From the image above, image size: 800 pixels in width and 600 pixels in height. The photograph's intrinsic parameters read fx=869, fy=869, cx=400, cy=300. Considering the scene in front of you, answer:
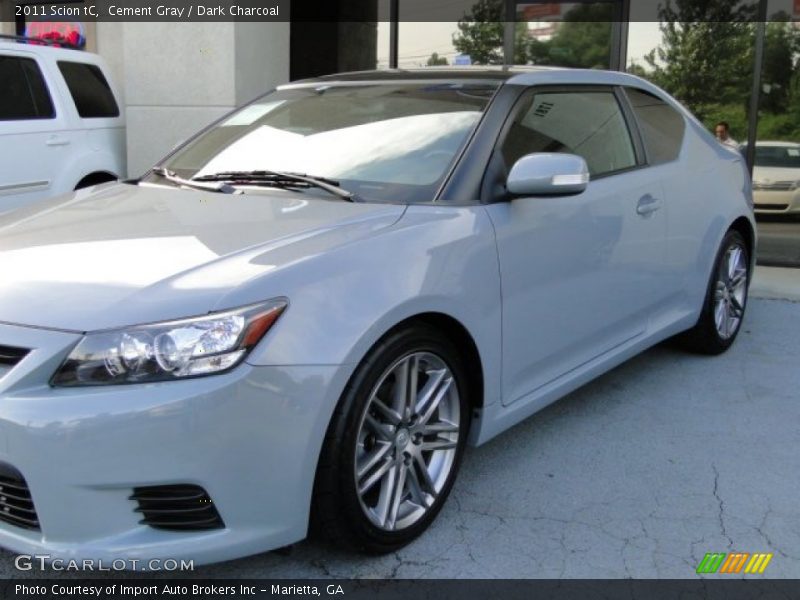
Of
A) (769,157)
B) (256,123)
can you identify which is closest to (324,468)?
(256,123)

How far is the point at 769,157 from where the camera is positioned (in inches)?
341

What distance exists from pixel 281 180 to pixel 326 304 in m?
1.08

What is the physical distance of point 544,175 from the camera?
3191 millimetres

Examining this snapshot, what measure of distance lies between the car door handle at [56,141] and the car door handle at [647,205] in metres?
5.13

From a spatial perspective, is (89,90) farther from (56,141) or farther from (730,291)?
(730,291)

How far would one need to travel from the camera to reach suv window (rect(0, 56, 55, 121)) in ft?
23.0

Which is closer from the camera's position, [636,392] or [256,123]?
[256,123]

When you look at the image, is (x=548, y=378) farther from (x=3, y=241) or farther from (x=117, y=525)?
(x=3, y=241)

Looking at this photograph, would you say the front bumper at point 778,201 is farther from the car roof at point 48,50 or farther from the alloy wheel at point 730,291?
the car roof at point 48,50

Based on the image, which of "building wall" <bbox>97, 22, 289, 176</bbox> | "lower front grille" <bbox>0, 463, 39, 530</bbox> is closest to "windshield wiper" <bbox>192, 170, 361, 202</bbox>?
"lower front grille" <bbox>0, 463, 39, 530</bbox>

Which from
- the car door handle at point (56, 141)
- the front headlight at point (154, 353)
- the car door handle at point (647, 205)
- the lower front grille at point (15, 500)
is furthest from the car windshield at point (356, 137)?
the car door handle at point (56, 141)

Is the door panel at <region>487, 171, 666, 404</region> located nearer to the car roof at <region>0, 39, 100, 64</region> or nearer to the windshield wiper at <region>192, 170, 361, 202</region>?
the windshield wiper at <region>192, 170, 361, 202</region>

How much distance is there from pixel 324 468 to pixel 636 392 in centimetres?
247

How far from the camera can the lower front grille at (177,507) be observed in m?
2.35
